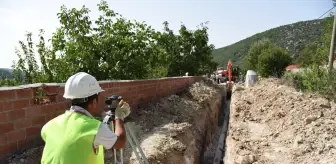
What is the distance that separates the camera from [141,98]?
7.43 m

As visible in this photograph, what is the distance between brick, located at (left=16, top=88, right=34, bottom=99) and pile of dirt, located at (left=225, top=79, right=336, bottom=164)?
3526 mm

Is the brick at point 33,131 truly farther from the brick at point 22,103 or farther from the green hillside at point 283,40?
the green hillside at point 283,40

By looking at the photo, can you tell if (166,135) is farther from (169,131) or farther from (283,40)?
(283,40)

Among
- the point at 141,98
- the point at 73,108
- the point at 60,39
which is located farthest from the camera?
the point at 60,39

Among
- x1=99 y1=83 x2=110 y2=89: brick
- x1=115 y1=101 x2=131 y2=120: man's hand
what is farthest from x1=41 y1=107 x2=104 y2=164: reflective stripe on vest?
x1=99 y1=83 x2=110 y2=89: brick

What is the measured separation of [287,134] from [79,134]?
4.79 m

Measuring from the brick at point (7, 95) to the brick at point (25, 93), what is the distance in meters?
0.07

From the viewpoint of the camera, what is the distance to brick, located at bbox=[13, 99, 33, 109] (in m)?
3.54

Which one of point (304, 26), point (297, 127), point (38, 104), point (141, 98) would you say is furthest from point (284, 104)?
point (304, 26)

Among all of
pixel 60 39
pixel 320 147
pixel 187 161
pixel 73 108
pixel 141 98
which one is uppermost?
pixel 60 39

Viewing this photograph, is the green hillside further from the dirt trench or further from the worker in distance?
the worker in distance

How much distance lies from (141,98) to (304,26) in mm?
74804

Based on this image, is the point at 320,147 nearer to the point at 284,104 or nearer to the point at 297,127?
the point at 297,127

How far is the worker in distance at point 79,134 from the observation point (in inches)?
74.3
